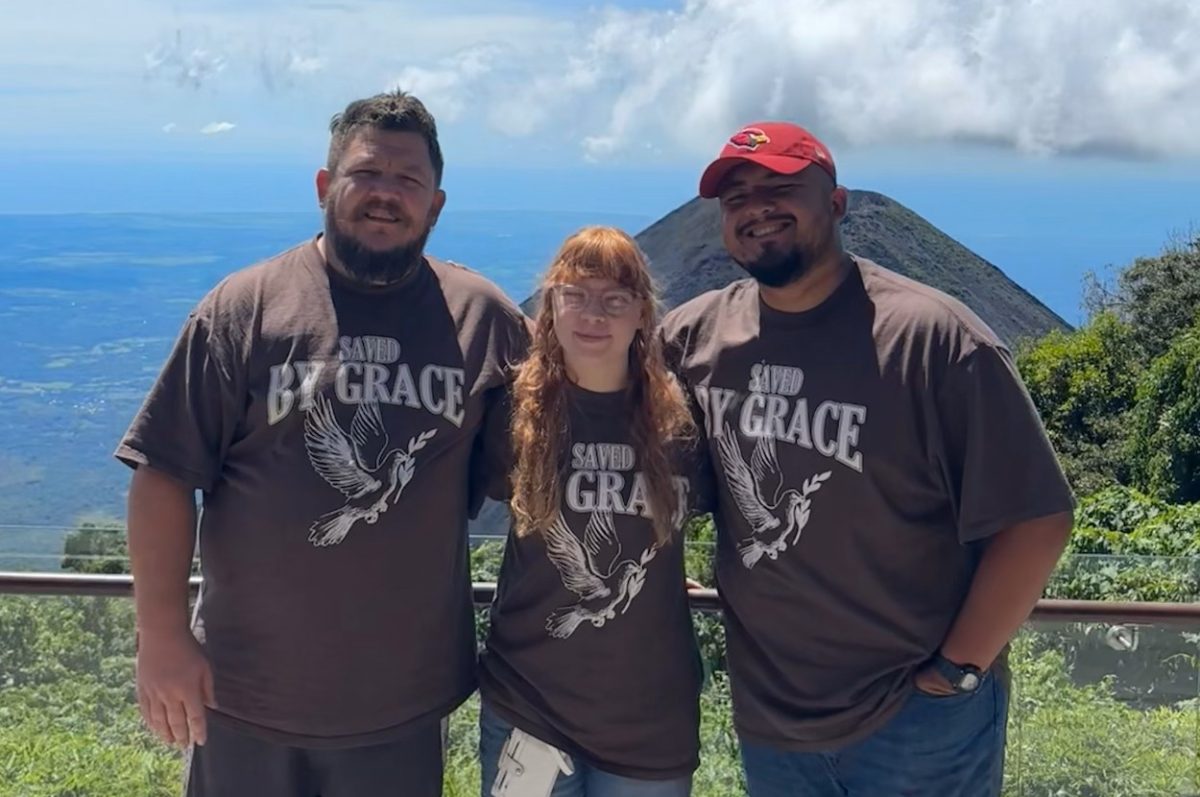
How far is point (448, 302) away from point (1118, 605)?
1.84 m

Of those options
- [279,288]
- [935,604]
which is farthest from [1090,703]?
[279,288]

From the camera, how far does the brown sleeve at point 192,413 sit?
8.52 feet

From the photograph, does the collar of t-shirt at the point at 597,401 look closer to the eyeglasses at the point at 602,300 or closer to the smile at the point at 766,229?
the eyeglasses at the point at 602,300

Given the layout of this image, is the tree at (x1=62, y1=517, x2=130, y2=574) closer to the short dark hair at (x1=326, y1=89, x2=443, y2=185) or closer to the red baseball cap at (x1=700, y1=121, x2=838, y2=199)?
the short dark hair at (x1=326, y1=89, x2=443, y2=185)

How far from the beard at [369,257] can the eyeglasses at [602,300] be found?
371 millimetres

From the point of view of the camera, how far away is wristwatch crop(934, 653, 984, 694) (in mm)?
2602

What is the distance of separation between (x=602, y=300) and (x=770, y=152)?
474mm

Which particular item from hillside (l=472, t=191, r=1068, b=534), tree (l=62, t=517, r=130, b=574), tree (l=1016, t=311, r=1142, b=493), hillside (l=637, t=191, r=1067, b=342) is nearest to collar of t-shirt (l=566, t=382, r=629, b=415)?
tree (l=62, t=517, r=130, b=574)

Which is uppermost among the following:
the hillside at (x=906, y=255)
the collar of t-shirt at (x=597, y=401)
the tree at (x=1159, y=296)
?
the hillside at (x=906, y=255)

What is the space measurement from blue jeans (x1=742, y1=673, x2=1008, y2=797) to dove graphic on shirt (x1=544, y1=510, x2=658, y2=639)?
50 centimetres

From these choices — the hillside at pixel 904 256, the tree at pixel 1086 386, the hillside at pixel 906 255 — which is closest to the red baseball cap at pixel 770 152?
the tree at pixel 1086 386

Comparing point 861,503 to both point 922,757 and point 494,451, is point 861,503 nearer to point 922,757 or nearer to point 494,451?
point 922,757

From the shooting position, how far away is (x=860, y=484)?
8.51 ft

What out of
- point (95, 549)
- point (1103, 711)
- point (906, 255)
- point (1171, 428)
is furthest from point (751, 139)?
point (906, 255)
